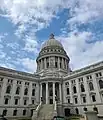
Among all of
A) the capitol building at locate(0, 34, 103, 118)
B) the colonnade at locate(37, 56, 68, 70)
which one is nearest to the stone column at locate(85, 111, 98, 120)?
the capitol building at locate(0, 34, 103, 118)

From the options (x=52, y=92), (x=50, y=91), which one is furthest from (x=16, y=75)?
(x=52, y=92)

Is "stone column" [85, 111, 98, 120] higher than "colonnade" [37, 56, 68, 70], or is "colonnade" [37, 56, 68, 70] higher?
"colonnade" [37, 56, 68, 70]

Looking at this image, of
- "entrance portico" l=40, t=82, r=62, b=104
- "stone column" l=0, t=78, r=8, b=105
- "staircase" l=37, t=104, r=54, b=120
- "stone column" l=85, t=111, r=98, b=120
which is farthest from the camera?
"entrance portico" l=40, t=82, r=62, b=104

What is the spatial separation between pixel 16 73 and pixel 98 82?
32318mm

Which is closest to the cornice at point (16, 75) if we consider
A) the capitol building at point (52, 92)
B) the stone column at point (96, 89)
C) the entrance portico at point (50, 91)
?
the capitol building at point (52, 92)

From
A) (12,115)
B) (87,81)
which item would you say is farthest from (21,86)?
(87,81)

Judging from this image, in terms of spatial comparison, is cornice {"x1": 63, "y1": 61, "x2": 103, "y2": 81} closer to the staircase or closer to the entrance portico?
the entrance portico

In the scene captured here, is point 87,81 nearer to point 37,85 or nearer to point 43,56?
point 37,85

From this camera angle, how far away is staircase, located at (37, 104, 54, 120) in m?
36.3

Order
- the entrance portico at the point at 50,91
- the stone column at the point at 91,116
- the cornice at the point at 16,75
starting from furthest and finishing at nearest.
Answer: the entrance portico at the point at 50,91
the cornice at the point at 16,75
the stone column at the point at 91,116

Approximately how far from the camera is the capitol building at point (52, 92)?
44.0m

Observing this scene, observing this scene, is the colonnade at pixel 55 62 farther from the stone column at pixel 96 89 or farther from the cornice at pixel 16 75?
the stone column at pixel 96 89

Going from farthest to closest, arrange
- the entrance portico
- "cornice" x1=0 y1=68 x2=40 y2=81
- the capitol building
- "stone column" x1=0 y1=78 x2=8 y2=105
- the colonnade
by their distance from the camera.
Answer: the colonnade
the entrance portico
"cornice" x1=0 y1=68 x2=40 y2=81
"stone column" x1=0 y1=78 x2=8 y2=105
the capitol building

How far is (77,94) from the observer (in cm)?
4888
